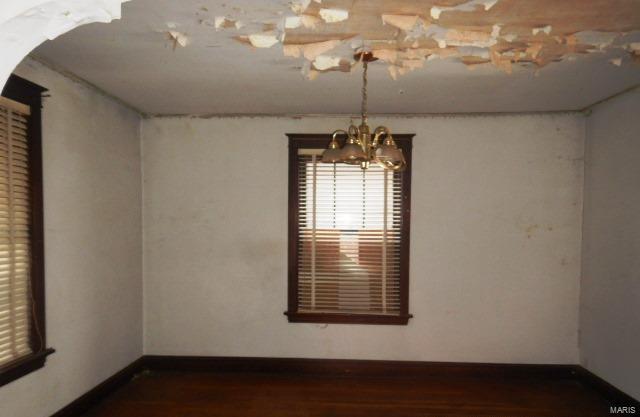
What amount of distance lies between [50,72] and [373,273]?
10.2 feet

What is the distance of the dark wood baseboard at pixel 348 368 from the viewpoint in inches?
143

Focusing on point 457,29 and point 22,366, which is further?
point 22,366

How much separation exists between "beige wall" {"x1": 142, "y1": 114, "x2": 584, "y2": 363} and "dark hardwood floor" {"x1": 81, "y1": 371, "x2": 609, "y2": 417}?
0.24m

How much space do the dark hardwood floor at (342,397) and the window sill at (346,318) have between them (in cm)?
54

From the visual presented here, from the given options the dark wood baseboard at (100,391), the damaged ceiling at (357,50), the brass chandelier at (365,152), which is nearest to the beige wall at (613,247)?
the damaged ceiling at (357,50)

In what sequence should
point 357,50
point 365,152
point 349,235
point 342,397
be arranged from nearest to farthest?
point 365,152, point 357,50, point 342,397, point 349,235

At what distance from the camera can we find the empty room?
7.93 feet

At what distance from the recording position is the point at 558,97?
316 centimetres

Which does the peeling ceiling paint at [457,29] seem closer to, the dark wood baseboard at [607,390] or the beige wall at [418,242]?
the beige wall at [418,242]

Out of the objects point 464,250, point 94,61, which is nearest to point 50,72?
point 94,61

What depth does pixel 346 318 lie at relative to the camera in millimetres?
3695

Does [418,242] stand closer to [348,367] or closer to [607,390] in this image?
[348,367]

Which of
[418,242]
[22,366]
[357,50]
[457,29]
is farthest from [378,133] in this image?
[22,366]

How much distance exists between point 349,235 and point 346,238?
42 millimetres
